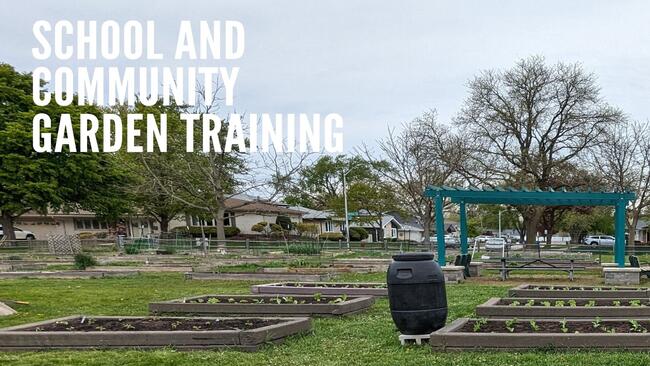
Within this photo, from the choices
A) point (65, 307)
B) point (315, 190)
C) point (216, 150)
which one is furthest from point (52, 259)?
point (315, 190)

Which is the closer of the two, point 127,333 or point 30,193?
point 127,333

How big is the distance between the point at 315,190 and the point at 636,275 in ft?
224

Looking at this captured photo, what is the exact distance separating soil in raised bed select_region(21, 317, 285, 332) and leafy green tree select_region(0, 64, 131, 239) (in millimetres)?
42314

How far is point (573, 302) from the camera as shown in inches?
455

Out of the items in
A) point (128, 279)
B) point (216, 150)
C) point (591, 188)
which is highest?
point (216, 150)

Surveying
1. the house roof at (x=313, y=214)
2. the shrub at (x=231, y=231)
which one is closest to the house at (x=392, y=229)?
the house roof at (x=313, y=214)

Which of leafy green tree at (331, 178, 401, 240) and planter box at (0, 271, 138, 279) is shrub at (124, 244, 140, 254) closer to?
planter box at (0, 271, 138, 279)

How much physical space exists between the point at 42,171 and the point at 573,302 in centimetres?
4608

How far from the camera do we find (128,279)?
22.3m

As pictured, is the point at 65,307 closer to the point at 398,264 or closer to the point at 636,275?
the point at 398,264

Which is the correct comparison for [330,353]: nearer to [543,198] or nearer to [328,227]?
[543,198]

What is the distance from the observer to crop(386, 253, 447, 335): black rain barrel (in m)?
8.86

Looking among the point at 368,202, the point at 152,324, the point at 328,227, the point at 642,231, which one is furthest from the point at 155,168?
the point at 642,231

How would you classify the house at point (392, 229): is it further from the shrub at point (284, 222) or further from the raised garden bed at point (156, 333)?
the raised garden bed at point (156, 333)
